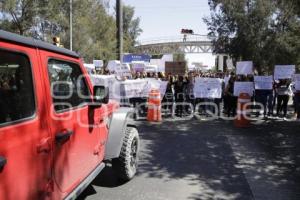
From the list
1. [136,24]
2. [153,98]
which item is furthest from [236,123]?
[136,24]

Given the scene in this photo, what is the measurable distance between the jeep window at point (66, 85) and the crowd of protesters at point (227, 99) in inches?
401

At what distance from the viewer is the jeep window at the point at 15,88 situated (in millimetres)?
3350

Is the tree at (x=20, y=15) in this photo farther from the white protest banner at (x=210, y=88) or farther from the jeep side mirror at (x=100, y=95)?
the jeep side mirror at (x=100, y=95)

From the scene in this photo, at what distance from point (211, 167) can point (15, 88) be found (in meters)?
4.70

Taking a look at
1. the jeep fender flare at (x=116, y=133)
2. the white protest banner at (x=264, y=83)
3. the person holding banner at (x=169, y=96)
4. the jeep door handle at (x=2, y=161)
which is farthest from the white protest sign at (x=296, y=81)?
the jeep door handle at (x=2, y=161)

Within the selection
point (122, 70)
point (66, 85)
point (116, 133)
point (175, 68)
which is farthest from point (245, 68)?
point (66, 85)

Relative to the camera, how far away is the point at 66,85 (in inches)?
187

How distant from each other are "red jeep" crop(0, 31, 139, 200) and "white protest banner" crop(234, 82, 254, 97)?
32.7ft

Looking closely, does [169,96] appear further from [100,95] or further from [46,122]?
[46,122]

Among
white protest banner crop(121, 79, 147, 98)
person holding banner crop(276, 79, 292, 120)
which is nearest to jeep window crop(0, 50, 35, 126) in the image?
white protest banner crop(121, 79, 147, 98)

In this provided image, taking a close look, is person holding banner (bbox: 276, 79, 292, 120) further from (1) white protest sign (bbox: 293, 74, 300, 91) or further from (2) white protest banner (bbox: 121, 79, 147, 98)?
(2) white protest banner (bbox: 121, 79, 147, 98)

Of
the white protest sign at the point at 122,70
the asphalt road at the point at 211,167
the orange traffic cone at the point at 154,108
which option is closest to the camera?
the asphalt road at the point at 211,167

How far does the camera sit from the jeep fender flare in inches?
235

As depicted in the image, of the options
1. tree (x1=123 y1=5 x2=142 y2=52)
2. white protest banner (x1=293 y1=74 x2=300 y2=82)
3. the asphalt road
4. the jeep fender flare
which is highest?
tree (x1=123 y1=5 x2=142 y2=52)
